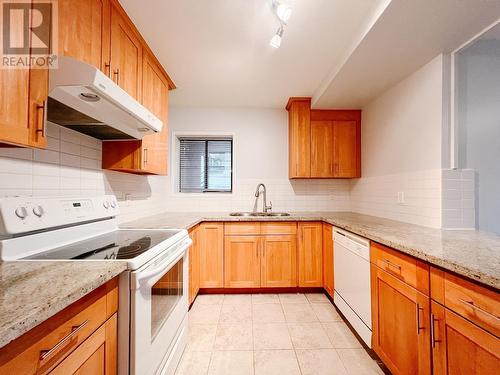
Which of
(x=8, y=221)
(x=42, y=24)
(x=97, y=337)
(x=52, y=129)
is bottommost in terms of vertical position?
(x=97, y=337)

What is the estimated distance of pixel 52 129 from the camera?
1.35 meters

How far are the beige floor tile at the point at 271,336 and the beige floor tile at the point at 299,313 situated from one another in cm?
14

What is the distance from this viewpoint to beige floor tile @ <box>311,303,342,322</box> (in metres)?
2.08

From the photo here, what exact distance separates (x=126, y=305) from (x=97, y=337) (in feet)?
0.48

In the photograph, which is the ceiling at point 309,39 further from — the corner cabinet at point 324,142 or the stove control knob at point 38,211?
the stove control knob at point 38,211

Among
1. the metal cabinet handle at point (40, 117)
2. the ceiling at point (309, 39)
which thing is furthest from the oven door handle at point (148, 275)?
the ceiling at point (309, 39)

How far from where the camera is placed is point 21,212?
1.02m

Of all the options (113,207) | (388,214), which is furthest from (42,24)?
(388,214)

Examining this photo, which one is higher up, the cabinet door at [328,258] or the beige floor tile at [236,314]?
the cabinet door at [328,258]

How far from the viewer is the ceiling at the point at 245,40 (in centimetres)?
146

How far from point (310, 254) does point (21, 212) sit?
2.40m

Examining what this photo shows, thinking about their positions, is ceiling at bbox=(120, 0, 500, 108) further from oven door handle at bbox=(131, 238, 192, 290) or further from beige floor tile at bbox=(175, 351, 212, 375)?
beige floor tile at bbox=(175, 351, 212, 375)

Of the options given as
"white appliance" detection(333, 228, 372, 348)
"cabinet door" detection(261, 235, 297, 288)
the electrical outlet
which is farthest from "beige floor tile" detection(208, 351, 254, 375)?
the electrical outlet

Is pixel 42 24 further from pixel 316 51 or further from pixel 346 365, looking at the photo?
pixel 346 365
